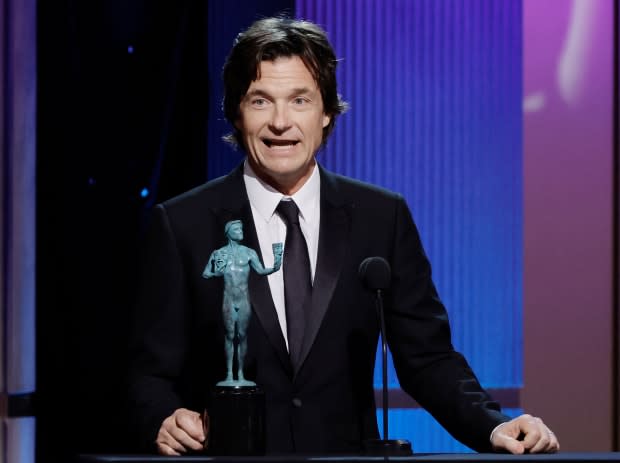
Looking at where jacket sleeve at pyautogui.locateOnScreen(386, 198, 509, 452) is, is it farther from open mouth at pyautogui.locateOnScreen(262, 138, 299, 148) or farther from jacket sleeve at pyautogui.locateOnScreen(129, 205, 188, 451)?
jacket sleeve at pyautogui.locateOnScreen(129, 205, 188, 451)

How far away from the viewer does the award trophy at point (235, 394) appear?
1.74 meters

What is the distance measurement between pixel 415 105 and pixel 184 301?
2.10 meters

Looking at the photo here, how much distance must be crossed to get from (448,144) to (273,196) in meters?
1.92

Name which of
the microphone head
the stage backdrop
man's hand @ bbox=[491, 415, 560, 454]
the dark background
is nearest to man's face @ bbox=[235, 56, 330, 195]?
the microphone head

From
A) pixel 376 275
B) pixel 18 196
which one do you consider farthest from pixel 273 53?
pixel 18 196

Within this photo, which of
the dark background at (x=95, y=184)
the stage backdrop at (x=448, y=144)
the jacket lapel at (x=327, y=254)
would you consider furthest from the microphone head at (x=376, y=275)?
the stage backdrop at (x=448, y=144)

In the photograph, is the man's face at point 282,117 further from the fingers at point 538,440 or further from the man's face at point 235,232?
the fingers at point 538,440

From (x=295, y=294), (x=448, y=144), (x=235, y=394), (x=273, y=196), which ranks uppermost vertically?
(x=448, y=144)

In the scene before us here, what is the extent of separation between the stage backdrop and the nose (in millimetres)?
1839

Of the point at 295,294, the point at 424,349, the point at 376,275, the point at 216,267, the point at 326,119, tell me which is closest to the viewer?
the point at 216,267

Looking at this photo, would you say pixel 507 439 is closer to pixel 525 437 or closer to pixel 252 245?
pixel 525 437

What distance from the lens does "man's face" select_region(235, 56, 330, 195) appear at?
225cm

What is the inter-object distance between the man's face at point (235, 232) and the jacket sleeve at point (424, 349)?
63cm

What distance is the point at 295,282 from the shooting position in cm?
222
